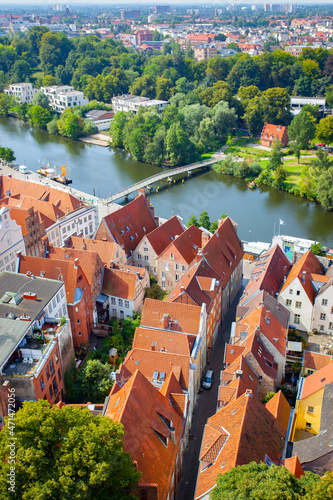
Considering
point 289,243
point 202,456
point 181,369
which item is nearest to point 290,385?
point 181,369

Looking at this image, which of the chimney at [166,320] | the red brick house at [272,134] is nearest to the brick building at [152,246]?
the chimney at [166,320]

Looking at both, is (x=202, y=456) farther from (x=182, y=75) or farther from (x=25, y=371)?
(x=182, y=75)

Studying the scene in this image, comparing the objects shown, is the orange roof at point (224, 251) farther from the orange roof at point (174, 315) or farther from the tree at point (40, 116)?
the tree at point (40, 116)

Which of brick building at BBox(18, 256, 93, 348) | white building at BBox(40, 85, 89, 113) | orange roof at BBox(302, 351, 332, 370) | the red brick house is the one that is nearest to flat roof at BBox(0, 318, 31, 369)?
brick building at BBox(18, 256, 93, 348)

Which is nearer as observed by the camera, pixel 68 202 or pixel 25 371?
pixel 25 371

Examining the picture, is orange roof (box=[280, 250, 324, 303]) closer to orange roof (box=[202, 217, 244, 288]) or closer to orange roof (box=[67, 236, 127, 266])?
orange roof (box=[202, 217, 244, 288])

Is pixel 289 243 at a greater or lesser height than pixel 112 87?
lesser
